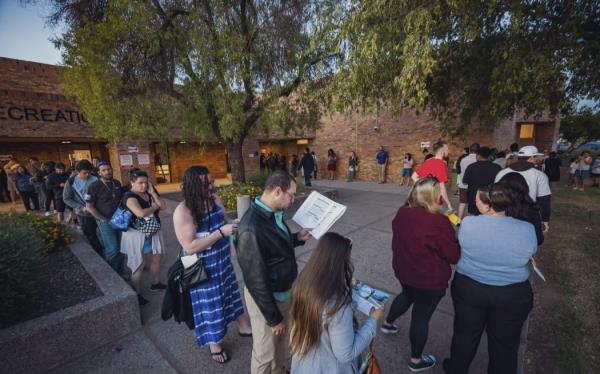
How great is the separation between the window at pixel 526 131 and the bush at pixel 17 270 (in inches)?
744

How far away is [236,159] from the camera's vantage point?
8844 mm

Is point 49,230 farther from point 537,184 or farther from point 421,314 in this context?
point 537,184

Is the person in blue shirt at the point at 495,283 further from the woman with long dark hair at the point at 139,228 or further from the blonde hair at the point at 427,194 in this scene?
the woman with long dark hair at the point at 139,228

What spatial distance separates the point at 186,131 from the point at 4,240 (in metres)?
6.37

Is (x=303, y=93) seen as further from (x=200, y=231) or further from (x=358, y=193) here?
(x=200, y=231)

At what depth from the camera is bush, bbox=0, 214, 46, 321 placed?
2432 mm

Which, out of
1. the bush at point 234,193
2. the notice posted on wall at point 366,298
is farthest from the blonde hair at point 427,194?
the bush at point 234,193

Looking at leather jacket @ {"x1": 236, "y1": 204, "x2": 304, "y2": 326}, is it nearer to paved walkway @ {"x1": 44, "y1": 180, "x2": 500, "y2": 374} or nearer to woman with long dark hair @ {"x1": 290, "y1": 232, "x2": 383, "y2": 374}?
woman with long dark hair @ {"x1": 290, "y1": 232, "x2": 383, "y2": 374}

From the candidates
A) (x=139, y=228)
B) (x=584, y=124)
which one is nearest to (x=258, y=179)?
(x=139, y=228)

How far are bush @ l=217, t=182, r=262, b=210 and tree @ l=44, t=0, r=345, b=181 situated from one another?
1796 mm

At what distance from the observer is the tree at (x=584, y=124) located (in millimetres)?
22719

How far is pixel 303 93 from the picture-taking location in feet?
25.9

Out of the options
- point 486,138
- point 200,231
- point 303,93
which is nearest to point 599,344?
point 200,231

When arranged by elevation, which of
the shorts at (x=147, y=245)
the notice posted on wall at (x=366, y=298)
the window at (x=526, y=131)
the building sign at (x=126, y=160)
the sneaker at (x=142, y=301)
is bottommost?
the sneaker at (x=142, y=301)
